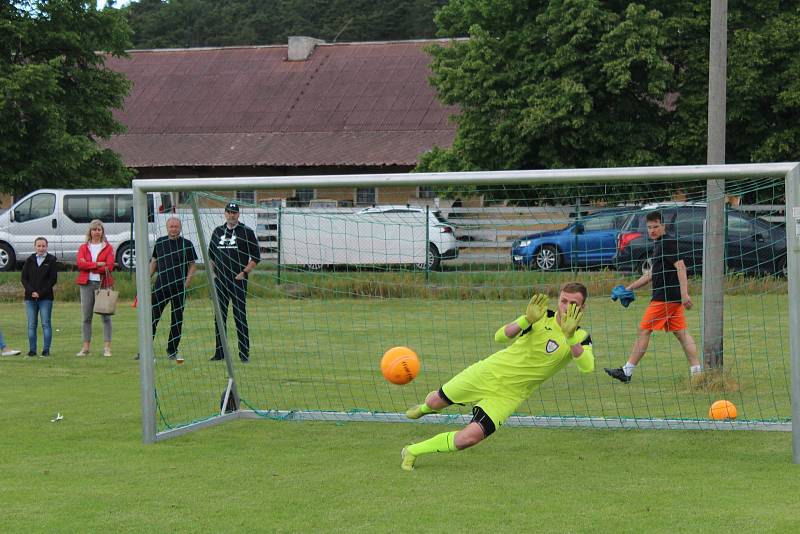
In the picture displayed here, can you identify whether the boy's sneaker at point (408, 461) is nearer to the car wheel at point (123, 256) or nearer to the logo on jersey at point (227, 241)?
the logo on jersey at point (227, 241)

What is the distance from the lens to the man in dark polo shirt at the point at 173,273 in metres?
12.1

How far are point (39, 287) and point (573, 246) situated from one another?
6802 millimetres

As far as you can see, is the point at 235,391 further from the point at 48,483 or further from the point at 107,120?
the point at 107,120

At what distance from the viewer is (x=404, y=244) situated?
55.2 feet

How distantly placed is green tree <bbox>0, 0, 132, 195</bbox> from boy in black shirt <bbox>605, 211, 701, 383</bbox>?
2113cm

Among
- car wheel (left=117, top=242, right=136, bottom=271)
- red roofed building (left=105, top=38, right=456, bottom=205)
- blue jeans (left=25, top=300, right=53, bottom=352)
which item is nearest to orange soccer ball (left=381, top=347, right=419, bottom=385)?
blue jeans (left=25, top=300, right=53, bottom=352)

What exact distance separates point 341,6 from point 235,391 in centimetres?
6121

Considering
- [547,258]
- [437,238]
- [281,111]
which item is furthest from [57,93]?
[547,258]

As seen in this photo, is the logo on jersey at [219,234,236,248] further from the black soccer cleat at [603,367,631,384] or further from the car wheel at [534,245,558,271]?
the black soccer cleat at [603,367,631,384]

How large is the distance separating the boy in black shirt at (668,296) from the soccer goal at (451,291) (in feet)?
0.45

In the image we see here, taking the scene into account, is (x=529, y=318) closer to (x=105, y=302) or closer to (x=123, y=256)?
(x=105, y=302)

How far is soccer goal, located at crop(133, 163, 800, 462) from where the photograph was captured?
8945 mm

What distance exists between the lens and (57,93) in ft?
98.3

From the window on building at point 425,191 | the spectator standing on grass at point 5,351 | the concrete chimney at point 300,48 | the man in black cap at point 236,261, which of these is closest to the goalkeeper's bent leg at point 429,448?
the window on building at point 425,191
